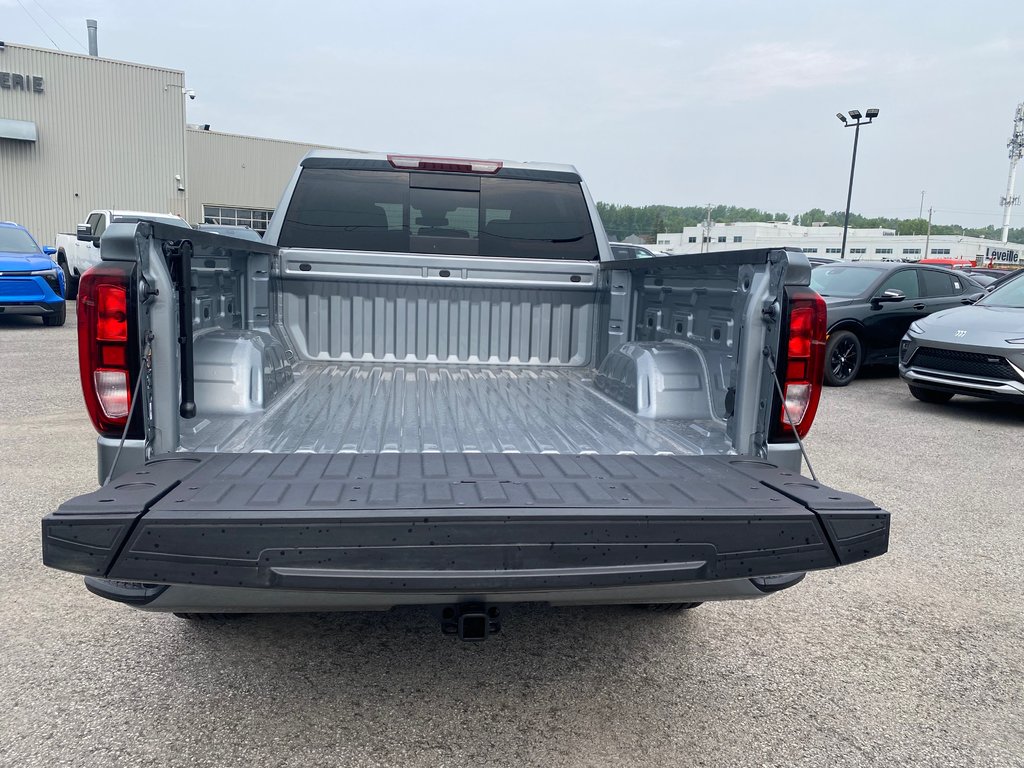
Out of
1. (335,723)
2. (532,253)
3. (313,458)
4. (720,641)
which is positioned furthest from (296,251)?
(720,641)

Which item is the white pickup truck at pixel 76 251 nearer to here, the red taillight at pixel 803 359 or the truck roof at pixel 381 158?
the truck roof at pixel 381 158

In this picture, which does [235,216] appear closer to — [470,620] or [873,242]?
[470,620]

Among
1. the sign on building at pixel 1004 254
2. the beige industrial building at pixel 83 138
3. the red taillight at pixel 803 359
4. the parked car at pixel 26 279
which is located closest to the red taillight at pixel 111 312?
the red taillight at pixel 803 359

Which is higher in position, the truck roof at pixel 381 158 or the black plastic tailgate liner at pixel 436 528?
the truck roof at pixel 381 158

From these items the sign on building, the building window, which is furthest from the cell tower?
the building window

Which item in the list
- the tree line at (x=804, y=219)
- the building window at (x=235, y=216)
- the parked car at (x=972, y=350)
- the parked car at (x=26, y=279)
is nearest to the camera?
the parked car at (x=972, y=350)

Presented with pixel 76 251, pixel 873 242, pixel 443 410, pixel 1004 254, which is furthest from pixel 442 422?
pixel 1004 254

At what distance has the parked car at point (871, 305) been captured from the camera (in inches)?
405

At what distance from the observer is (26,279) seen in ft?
43.1

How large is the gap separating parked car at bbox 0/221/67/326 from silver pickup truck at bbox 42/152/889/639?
10931 millimetres

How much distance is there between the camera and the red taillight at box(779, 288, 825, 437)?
2.75m

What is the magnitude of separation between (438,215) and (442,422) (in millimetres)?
1718

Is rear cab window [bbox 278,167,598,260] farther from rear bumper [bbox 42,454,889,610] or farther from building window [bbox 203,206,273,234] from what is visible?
building window [bbox 203,206,273,234]

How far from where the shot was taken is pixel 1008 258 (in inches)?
3521
